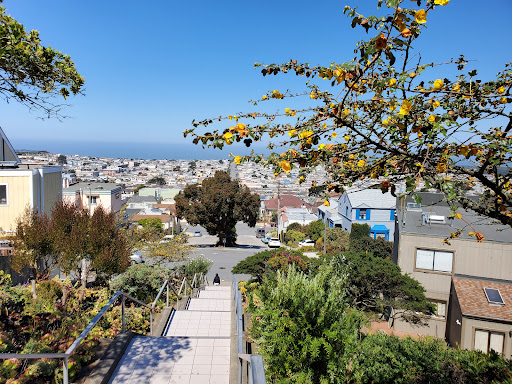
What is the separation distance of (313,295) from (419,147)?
3206 mm

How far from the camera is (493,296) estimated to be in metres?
14.1

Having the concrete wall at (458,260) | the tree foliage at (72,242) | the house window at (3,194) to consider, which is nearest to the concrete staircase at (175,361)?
the tree foliage at (72,242)

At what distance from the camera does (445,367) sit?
637 cm

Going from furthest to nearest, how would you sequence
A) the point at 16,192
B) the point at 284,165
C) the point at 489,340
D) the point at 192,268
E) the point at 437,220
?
the point at 437,220
the point at 192,268
the point at 489,340
the point at 16,192
the point at 284,165

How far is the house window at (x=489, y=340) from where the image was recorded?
13.1 meters

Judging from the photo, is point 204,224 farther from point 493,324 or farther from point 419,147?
point 419,147

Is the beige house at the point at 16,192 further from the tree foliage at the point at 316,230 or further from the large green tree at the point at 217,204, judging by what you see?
the tree foliage at the point at 316,230

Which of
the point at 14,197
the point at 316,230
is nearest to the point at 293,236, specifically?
the point at 316,230

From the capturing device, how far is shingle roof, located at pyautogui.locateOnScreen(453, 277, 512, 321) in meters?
13.3

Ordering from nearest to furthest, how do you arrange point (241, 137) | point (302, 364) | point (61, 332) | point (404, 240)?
point (241, 137) → point (61, 332) → point (302, 364) → point (404, 240)

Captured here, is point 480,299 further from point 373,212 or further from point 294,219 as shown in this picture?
point 294,219

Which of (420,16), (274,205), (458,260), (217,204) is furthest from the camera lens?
(274,205)

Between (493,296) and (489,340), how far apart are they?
68.2 inches

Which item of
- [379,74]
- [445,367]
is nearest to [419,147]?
[379,74]
